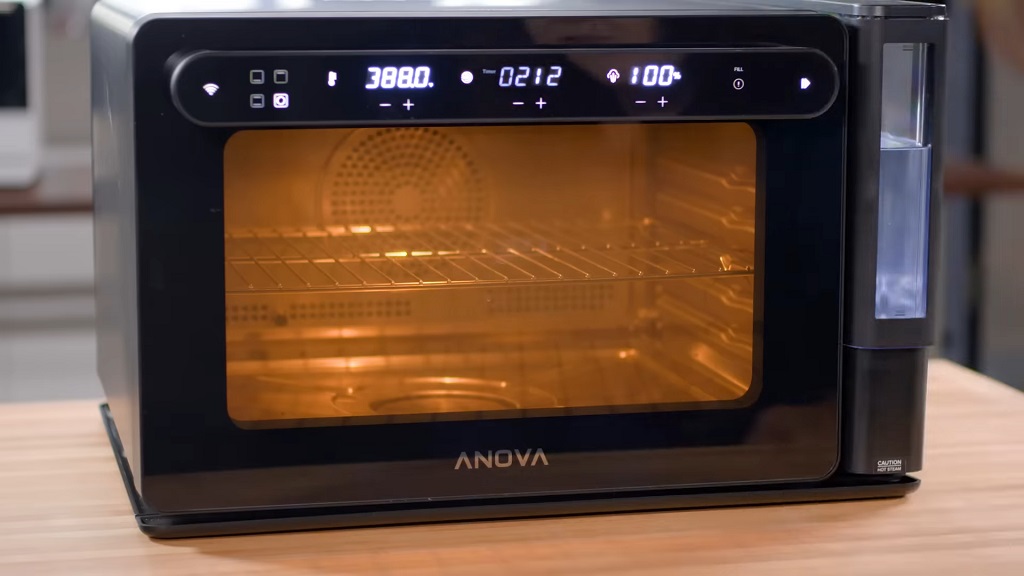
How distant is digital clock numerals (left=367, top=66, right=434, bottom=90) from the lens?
71 cm

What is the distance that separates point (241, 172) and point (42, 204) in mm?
1447

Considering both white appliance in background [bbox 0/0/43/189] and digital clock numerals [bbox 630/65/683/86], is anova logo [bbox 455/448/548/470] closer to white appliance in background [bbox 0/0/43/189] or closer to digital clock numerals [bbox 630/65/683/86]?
digital clock numerals [bbox 630/65/683/86]

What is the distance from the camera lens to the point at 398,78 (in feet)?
2.35

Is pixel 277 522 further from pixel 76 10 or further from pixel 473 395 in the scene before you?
pixel 76 10

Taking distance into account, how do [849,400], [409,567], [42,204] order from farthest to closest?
1. [42,204]
2. [849,400]
3. [409,567]

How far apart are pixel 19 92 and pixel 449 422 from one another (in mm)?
1677

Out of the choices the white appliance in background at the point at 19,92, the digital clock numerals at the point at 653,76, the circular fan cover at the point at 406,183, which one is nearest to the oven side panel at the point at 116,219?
the circular fan cover at the point at 406,183

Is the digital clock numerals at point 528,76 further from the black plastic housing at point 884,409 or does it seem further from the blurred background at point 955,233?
the blurred background at point 955,233

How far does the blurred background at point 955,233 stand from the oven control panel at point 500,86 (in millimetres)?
1703

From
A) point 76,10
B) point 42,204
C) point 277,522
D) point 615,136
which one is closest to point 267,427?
point 277,522

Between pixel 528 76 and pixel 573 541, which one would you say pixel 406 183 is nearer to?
pixel 528 76

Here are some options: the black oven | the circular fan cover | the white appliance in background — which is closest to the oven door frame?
the black oven

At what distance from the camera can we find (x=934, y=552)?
75 centimetres

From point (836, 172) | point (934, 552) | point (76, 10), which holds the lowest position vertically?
point (934, 552)
